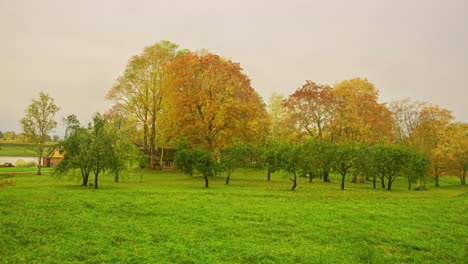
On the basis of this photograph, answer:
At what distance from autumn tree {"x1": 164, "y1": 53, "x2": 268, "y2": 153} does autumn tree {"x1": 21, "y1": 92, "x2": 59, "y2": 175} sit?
18.8m

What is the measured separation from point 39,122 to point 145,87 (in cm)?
1714

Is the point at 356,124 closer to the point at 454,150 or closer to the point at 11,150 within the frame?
the point at 454,150

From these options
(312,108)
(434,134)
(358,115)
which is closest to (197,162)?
(312,108)

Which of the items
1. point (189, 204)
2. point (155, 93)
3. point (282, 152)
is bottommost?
point (189, 204)

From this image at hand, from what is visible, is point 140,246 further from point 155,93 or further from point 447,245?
point 155,93

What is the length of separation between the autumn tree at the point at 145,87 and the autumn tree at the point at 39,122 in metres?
10.6

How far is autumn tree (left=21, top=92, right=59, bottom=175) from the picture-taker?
41.1m

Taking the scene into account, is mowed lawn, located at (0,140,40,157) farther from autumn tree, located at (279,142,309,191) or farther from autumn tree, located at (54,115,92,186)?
autumn tree, located at (279,142,309,191)

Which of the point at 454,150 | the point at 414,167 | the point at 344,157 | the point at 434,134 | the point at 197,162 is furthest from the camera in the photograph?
the point at 434,134

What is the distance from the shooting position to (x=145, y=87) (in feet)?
163

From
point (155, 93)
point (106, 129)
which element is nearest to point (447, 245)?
point (106, 129)

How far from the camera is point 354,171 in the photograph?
3325 cm

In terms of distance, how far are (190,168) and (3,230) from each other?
66.9 ft

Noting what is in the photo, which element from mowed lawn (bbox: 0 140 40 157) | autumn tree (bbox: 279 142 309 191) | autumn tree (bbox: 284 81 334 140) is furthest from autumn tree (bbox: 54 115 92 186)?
mowed lawn (bbox: 0 140 40 157)
